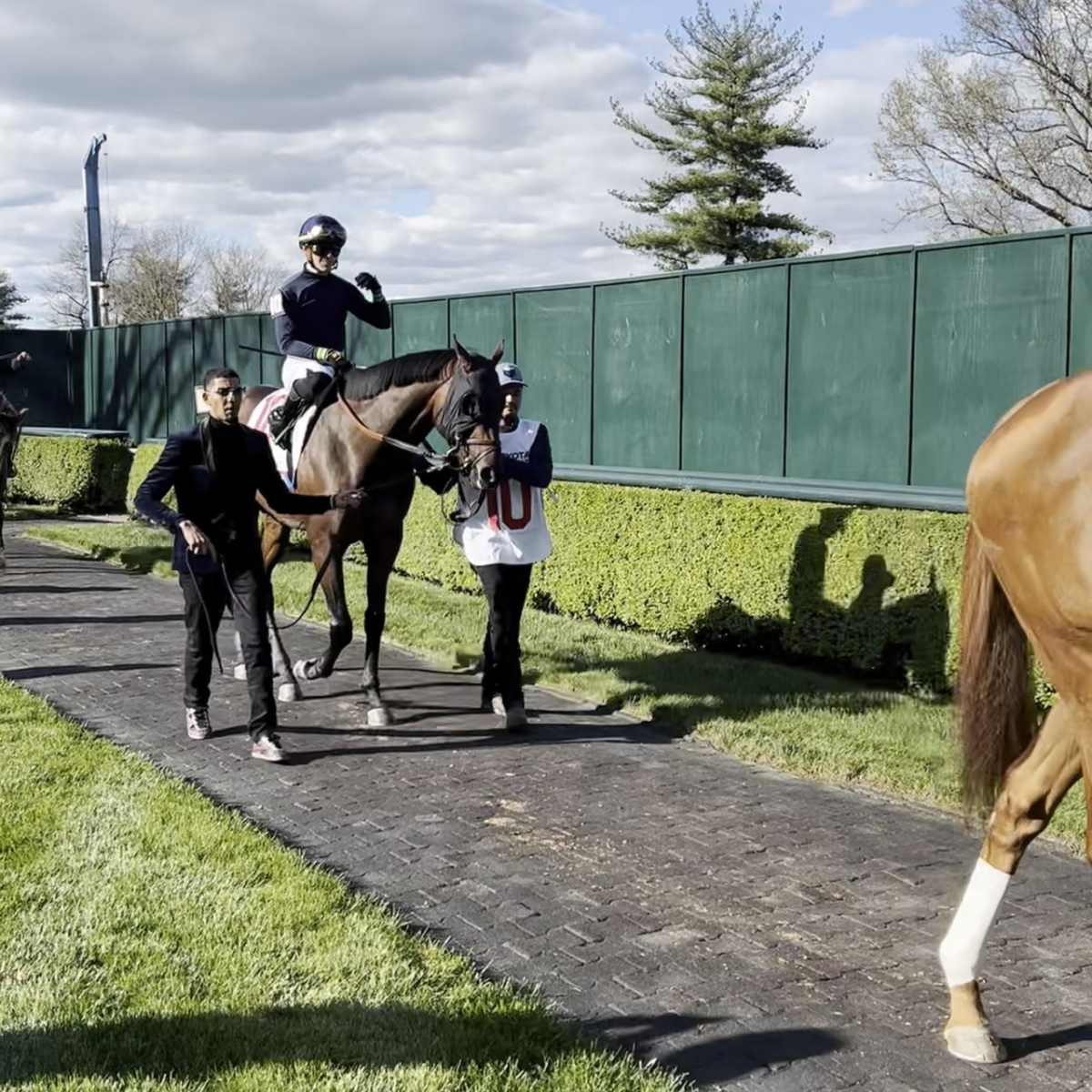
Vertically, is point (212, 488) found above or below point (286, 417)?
below

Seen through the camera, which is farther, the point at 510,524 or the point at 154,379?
the point at 154,379

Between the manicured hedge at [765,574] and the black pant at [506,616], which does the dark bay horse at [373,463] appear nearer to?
the black pant at [506,616]

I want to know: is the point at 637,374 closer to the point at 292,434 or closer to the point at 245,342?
the point at 292,434

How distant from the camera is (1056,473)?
3.56 m

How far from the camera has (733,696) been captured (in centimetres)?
848

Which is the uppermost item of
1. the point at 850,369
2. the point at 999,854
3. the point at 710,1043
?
the point at 850,369

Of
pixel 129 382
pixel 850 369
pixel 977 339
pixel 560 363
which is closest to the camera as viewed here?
pixel 977 339

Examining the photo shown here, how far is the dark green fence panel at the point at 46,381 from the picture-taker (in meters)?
27.0

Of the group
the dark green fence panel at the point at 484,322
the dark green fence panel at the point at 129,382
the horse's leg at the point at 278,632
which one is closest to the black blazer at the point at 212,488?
the horse's leg at the point at 278,632

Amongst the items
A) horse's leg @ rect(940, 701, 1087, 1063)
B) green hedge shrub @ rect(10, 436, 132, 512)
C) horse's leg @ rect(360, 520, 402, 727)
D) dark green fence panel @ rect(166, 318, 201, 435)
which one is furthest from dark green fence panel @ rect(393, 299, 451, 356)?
horse's leg @ rect(940, 701, 1087, 1063)

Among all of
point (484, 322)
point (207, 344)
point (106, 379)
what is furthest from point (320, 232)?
point (106, 379)

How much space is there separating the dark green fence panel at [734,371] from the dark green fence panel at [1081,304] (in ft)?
10.0

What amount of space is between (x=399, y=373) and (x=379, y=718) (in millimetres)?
1998

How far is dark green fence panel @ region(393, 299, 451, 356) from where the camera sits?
17.9 meters
